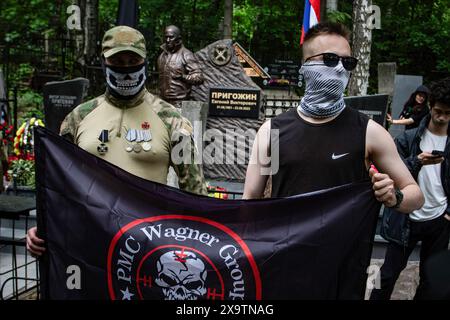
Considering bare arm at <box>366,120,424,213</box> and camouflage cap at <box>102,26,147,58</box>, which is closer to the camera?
bare arm at <box>366,120,424,213</box>

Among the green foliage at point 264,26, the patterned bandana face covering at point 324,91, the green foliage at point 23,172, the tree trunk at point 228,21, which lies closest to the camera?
the patterned bandana face covering at point 324,91

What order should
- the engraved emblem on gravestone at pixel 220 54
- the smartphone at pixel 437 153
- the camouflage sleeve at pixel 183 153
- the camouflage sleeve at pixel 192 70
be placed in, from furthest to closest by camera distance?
the engraved emblem on gravestone at pixel 220 54
the camouflage sleeve at pixel 192 70
the smartphone at pixel 437 153
the camouflage sleeve at pixel 183 153

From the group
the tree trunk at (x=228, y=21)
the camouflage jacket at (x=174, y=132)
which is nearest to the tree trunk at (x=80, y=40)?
the tree trunk at (x=228, y=21)

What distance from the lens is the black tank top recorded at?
2904mm

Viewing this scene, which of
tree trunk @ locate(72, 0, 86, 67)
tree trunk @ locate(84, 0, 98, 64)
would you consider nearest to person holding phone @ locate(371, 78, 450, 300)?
tree trunk @ locate(72, 0, 86, 67)

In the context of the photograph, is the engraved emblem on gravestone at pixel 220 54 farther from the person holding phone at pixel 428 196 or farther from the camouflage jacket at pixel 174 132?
the camouflage jacket at pixel 174 132

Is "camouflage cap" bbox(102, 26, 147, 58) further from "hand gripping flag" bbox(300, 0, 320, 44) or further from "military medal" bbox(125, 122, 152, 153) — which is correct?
"hand gripping flag" bbox(300, 0, 320, 44)

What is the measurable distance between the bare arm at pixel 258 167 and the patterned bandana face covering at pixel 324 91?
240mm

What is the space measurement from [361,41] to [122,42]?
1020 cm

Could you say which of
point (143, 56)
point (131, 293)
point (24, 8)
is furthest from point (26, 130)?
point (24, 8)

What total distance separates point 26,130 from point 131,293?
9712 millimetres

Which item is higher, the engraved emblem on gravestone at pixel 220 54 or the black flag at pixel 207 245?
the engraved emblem on gravestone at pixel 220 54

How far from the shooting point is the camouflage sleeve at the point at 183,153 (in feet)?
11.5

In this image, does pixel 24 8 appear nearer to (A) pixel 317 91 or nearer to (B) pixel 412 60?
(B) pixel 412 60
